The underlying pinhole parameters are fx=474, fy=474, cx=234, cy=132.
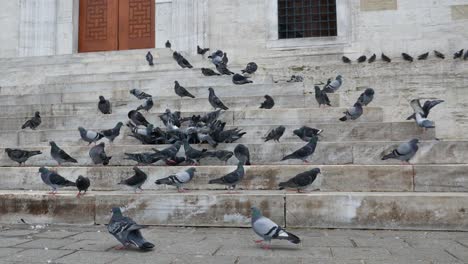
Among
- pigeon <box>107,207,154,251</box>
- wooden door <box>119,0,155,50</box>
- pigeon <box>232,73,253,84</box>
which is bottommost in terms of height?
pigeon <box>107,207,154,251</box>

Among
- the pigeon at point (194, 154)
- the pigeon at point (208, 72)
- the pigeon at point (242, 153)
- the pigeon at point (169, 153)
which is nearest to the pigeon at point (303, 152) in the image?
the pigeon at point (242, 153)

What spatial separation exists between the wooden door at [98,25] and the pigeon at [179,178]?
10330 millimetres

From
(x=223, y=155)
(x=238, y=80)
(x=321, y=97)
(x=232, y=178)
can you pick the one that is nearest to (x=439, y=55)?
(x=321, y=97)

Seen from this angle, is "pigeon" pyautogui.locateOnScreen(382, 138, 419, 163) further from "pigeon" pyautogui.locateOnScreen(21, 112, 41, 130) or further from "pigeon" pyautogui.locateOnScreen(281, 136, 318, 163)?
"pigeon" pyautogui.locateOnScreen(21, 112, 41, 130)

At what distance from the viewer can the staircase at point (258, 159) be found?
5.66 meters

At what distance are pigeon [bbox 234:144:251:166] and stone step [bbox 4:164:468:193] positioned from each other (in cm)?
29

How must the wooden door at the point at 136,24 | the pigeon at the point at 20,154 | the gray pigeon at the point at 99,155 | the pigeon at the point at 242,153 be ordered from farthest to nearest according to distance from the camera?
the wooden door at the point at 136,24, the pigeon at the point at 20,154, the gray pigeon at the point at 99,155, the pigeon at the point at 242,153

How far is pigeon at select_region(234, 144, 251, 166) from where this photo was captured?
687 cm

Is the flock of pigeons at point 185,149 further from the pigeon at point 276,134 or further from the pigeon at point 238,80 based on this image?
the pigeon at point 238,80

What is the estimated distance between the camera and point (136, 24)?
50.7 ft

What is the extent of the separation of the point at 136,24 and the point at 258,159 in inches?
381

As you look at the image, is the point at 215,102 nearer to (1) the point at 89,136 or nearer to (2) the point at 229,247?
(1) the point at 89,136

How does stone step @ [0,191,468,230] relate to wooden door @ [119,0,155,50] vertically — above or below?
below

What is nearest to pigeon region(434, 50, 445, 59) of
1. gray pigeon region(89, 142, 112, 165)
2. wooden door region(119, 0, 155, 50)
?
wooden door region(119, 0, 155, 50)
